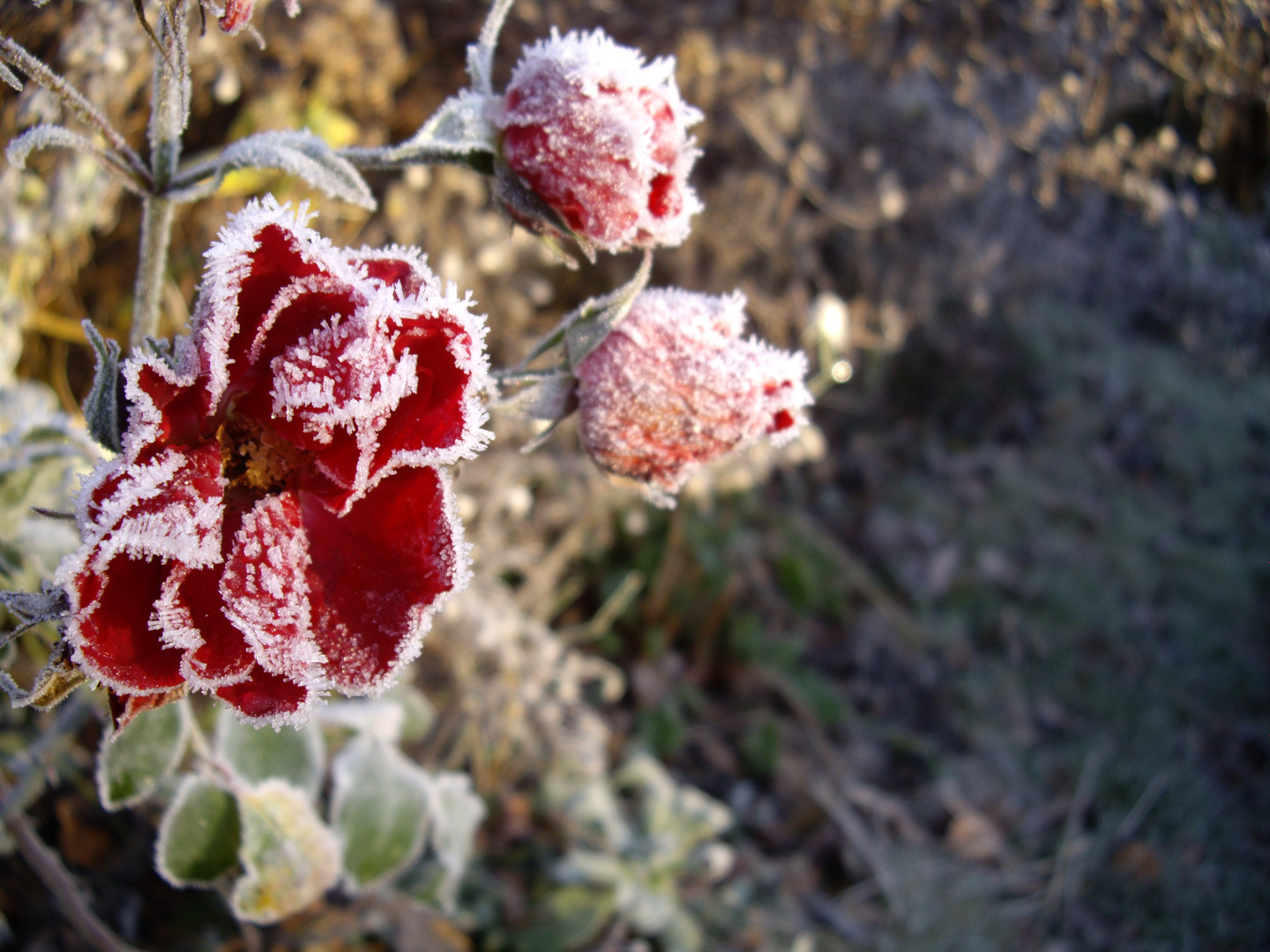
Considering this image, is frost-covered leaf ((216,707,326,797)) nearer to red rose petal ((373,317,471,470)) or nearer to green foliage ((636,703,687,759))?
red rose petal ((373,317,471,470))

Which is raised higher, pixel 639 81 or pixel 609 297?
pixel 639 81

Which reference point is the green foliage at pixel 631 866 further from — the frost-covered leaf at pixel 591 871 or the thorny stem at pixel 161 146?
the thorny stem at pixel 161 146

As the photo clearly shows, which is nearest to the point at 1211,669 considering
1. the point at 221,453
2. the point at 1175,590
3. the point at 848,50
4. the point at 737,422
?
the point at 1175,590

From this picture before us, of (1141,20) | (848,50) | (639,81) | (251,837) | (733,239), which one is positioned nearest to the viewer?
(639,81)

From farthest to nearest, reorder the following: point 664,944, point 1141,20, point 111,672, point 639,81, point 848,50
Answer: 1. point 848,50
2. point 1141,20
3. point 664,944
4. point 639,81
5. point 111,672

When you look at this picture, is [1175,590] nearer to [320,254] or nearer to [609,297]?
[609,297]

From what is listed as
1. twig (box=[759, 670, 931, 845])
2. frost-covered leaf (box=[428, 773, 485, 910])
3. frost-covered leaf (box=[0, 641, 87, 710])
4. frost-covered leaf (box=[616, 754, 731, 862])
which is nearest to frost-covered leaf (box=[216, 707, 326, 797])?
frost-covered leaf (box=[428, 773, 485, 910])
